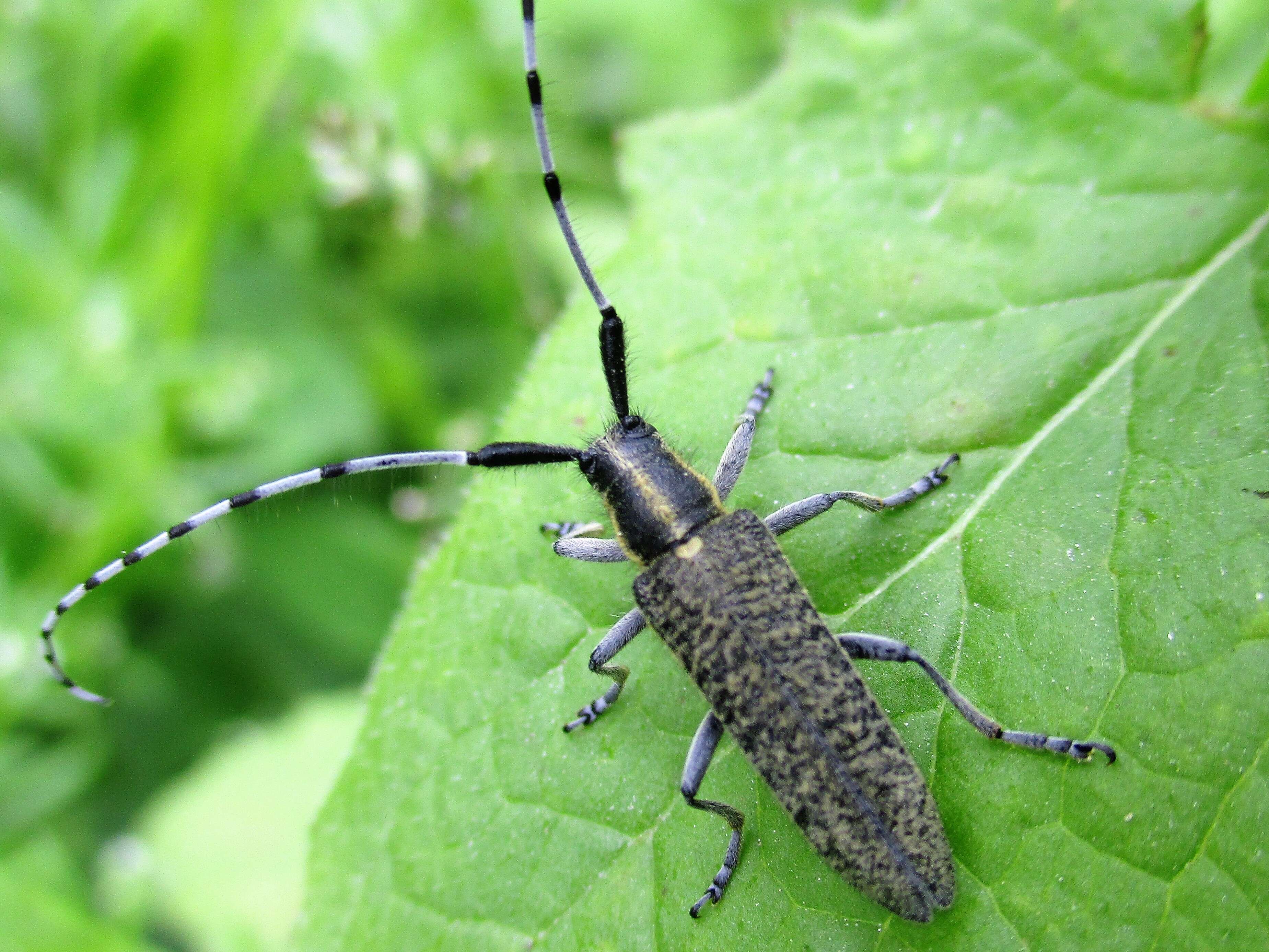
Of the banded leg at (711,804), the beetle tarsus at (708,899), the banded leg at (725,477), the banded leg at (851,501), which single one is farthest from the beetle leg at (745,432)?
the beetle tarsus at (708,899)

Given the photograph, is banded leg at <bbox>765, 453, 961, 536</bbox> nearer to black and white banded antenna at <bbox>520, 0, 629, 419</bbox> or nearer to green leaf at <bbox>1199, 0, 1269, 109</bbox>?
black and white banded antenna at <bbox>520, 0, 629, 419</bbox>

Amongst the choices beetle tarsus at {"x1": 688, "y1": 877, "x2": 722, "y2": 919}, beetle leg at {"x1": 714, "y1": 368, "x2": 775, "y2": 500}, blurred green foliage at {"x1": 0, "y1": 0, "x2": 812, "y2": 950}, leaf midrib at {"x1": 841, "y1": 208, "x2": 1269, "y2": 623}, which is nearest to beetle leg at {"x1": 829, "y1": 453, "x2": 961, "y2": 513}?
leaf midrib at {"x1": 841, "y1": 208, "x2": 1269, "y2": 623}

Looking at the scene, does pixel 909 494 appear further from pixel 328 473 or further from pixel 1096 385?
pixel 328 473

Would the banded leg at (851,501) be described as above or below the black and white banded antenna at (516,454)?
below

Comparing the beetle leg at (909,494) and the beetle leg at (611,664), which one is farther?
the beetle leg at (611,664)

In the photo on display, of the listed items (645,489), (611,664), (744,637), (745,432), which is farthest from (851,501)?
(611,664)

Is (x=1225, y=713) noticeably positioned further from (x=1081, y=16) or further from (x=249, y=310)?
(x=249, y=310)

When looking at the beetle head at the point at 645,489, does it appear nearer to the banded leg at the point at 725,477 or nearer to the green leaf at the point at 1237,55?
the banded leg at the point at 725,477
